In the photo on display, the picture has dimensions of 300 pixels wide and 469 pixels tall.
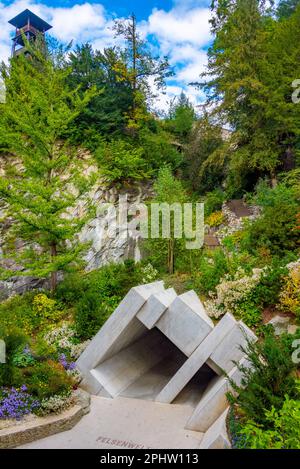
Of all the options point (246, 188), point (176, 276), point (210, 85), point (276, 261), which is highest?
point (210, 85)

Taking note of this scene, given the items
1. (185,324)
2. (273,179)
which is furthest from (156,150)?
(185,324)

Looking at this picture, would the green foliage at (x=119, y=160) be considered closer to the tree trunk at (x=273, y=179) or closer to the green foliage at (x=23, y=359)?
the tree trunk at (x=273, y=179)

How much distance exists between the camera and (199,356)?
5.68 metres

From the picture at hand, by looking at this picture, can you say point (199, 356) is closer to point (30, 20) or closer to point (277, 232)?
point (277, 232)

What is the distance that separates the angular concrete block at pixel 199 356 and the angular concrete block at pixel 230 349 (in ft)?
0.22

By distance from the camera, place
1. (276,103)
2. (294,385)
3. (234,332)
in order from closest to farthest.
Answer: (294,385) → (234,332) → (276,103)

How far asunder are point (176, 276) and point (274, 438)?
6773 mm

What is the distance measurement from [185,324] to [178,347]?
0.50 metres

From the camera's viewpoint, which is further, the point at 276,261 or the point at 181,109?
the point at 181,109

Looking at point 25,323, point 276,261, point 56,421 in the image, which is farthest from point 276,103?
point 56,421

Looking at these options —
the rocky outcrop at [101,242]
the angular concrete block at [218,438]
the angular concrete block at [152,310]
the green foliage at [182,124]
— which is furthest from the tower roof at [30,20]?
the angular concrete block at [218,438]

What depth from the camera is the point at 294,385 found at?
12.5 ft

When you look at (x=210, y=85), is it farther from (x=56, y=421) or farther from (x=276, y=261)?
(x=56, y=421)

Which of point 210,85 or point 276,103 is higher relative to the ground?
point 210,85
